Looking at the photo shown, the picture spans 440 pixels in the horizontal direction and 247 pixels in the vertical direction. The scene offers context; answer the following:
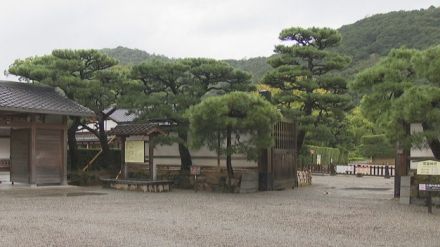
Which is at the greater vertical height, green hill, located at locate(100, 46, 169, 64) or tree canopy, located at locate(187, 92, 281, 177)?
green hill, located at locate(100, 46, 169, 64)

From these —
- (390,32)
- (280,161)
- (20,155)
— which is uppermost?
(390,32)

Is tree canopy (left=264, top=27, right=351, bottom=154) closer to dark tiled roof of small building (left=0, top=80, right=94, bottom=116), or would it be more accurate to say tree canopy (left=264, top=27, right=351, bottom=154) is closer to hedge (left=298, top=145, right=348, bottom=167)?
dark tiled roof of small building (left=0, top=80, right=94, bottom=116)

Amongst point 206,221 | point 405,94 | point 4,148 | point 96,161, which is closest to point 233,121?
point 405,94

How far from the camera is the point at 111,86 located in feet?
69.5

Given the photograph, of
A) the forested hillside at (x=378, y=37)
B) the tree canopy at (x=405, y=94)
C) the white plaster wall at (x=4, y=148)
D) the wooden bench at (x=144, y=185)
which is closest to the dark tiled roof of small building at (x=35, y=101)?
the wooden bench at (x=144, y=185)

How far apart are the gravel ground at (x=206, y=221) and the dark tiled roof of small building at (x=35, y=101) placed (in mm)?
3049

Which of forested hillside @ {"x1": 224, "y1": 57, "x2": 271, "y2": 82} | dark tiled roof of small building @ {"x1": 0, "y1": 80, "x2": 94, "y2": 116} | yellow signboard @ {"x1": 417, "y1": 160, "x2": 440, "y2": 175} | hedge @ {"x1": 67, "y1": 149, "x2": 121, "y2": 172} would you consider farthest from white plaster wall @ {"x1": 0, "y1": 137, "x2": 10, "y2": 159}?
forested hillside @ {"x1": 224, "y1": 57, "x2": 271, "y2": 82}

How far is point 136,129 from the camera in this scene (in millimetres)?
19531

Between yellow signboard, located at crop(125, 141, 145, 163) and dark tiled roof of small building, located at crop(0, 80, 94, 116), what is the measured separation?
1889mm

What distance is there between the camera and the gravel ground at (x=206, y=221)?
8422mm

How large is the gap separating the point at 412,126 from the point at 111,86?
469 inches

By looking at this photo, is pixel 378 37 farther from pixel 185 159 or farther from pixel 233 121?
pixel 233 121

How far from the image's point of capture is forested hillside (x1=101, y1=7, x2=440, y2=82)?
166 ft

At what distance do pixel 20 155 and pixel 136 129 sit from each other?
462 cm
